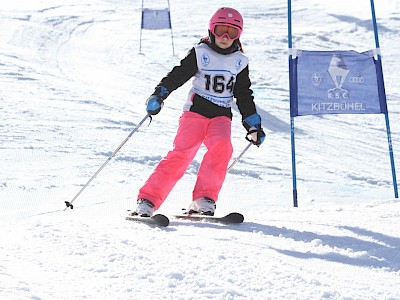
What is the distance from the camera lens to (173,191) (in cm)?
654

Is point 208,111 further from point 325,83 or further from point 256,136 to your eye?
point 325,83

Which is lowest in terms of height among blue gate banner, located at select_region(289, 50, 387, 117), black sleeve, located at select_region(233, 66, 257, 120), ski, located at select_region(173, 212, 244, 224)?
ski, located at select_region(173, 212, 244, 224)

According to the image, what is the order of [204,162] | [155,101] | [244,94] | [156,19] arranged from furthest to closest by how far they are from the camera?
1. [156,19]
2. [244,94]
3. [204,162]
4. [155,101]

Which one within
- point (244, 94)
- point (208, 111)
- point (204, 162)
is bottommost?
point (204, 162)

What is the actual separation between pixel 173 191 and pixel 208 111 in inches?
89.3

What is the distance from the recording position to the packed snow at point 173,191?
2.66 m

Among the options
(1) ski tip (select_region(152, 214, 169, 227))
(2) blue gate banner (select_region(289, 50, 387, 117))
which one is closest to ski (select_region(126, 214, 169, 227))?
(1) ski tip (select_region(152, 214, 169, 227))

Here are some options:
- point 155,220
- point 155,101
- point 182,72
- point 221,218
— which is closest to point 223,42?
point 182,72

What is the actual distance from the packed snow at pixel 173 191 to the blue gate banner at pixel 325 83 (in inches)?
29.9

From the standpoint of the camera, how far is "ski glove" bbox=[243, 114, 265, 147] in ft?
14.3

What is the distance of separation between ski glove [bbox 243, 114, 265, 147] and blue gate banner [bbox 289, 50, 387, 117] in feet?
3.59

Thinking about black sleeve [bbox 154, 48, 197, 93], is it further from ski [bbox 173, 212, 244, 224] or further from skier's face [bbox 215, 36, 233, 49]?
ski [bbox 173, 212, 244, 224]

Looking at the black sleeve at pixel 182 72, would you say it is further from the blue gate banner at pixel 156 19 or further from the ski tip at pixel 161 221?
the blue gate banner at pixel 156 19

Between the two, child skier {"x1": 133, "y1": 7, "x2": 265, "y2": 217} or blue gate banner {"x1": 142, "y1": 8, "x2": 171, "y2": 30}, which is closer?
child skier {"x1": 133, "y1": 7, "x2": 265, "y2": 217}
